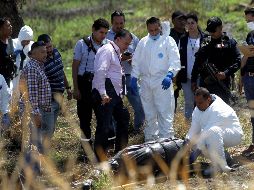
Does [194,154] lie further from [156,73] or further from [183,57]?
[183,57]

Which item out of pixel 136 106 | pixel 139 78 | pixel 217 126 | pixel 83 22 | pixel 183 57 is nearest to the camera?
pixel 217 126

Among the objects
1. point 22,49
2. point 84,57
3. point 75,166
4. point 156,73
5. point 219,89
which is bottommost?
point 75,166

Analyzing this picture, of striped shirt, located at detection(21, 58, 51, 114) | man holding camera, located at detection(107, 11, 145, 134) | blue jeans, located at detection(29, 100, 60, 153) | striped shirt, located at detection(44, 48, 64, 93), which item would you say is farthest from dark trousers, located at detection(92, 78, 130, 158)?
man holding camera, located at detection(107, 11, 145, 134)

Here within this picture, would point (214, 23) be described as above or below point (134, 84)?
above

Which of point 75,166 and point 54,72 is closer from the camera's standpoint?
point 54,72

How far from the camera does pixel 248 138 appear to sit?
28.5 feet

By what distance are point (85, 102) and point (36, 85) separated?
147cm

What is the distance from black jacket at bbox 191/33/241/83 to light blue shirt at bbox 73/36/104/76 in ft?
3.85

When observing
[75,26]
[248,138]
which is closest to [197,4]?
[75,26]

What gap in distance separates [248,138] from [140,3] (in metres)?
15.2

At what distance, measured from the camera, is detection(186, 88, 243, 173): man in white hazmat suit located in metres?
7.10

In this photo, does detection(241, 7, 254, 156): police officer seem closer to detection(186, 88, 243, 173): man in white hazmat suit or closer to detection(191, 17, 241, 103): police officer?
detection(191, 17, 241, 103): police officer

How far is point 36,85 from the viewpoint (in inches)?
266

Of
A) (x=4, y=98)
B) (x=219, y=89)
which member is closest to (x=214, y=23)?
(x=219, y=89)
